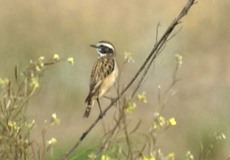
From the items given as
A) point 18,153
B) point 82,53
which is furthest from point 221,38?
point 18,153

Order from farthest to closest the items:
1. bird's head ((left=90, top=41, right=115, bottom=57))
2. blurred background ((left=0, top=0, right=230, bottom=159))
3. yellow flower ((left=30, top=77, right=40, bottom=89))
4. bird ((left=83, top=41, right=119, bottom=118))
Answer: blurred background ((left=0, top=0, right=230, bottom=159)) → bird's head ((left=90, top=41, right=115, bottom=57)) → bird ((left=83, top=41, right=119, bottom=118)) → yellow flower ((left=30, top=77, right=40, bottom=89))

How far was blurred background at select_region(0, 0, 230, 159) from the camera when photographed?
8.87 metres

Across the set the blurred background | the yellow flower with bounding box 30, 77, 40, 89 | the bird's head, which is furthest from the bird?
the blurred background

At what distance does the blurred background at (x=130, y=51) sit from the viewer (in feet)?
29.1

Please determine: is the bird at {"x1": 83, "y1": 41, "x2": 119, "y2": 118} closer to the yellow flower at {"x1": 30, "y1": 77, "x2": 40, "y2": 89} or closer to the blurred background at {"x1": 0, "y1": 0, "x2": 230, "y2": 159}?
the yellow flower at {"x1": 30, "y1": 77, "x2": 40, "y2": 89}

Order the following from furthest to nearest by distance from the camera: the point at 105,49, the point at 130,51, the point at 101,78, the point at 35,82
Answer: the point at 130,51, the point at 105,49, the point at 101,78, the point at 35,82

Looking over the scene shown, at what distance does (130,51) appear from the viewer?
9.90 m

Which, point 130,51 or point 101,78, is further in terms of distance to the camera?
point 130,51

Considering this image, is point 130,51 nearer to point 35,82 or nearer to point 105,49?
point 105,49

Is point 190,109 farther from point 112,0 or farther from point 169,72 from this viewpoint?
point 112,0

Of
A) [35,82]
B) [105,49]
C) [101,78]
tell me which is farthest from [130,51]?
[35,82]

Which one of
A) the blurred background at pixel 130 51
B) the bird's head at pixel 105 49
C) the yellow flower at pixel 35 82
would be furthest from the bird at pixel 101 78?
the blurred background at pixel 130 51

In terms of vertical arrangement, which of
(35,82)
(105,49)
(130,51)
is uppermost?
(35,82)

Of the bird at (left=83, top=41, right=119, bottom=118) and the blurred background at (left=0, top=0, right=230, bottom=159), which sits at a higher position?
the bird at (left=83, top=41, right=119, bottom=118)
